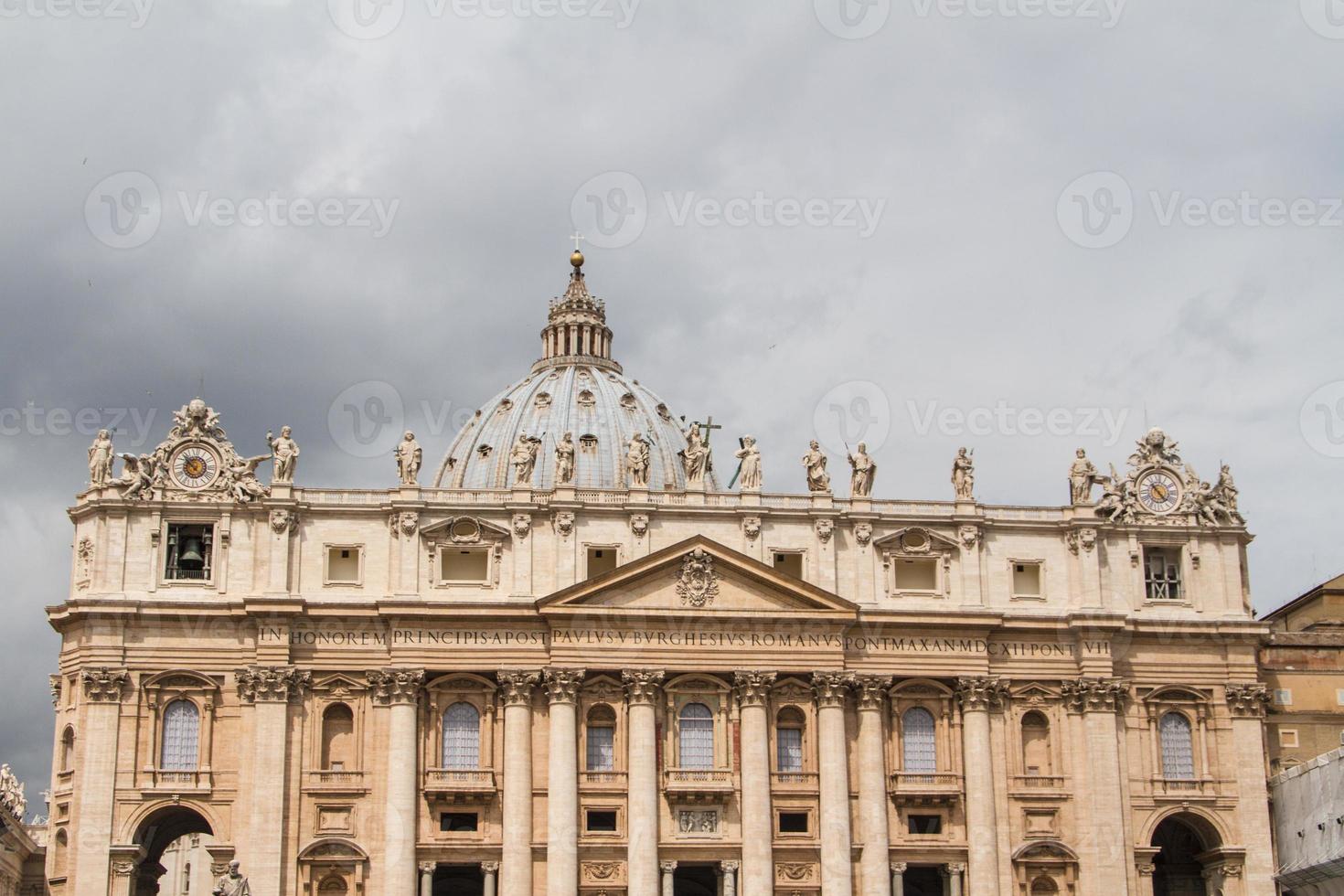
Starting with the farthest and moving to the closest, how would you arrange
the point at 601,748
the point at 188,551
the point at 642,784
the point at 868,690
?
the point at 868,690 → the point at 188,551 → the point at 601,748 → the point at 642,784

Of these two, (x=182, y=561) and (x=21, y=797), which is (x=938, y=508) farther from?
(x=21, y=797)

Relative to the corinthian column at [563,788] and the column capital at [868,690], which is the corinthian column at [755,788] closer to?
the column capital at [868,690]

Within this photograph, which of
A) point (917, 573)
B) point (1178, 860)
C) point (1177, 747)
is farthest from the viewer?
point (1178, 860)

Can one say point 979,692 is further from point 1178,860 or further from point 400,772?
point 400,772

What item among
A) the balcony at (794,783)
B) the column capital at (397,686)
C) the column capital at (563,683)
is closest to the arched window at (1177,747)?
the balcony at (794,783)

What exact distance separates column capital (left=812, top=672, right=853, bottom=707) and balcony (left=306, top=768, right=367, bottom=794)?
18.3 m

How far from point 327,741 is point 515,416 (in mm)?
64867

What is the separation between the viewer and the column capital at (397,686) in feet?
247

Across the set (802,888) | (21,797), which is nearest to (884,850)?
(802,888)

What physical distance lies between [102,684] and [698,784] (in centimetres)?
2349

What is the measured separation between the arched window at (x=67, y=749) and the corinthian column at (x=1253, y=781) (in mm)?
46975

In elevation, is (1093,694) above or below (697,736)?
above

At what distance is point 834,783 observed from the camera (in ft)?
249

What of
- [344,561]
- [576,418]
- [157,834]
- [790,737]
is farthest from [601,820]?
[576,418]
